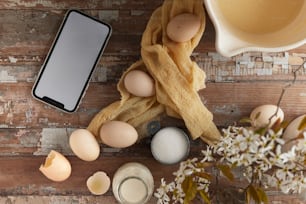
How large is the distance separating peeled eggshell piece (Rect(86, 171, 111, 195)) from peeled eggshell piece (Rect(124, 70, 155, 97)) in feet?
0.54

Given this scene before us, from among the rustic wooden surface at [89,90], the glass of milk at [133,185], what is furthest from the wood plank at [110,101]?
the glass of milk at [133,185]

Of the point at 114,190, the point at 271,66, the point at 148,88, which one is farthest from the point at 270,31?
the point at 114,190

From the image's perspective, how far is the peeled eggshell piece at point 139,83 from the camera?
38.6 inches

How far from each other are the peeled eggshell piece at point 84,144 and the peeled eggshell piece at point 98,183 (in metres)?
0.04

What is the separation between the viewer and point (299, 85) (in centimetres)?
104

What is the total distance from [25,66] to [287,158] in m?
0.52

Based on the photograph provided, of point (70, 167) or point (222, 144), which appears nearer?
point (222, 144)

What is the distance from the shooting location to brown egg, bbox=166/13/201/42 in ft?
3.12

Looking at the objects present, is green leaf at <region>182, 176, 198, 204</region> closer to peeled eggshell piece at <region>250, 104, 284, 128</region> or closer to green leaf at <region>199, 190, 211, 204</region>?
green leaf at <region>199, 190, 211, 204</region>

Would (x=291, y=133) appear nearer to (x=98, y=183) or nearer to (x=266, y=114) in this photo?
(x=266, y=114)

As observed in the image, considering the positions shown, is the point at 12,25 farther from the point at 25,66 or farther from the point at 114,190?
the point at 114,190

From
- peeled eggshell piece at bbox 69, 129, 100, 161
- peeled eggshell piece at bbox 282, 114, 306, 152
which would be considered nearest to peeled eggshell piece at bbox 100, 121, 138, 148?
peeled eggshell piece at bbox 69, 129, 100, 161

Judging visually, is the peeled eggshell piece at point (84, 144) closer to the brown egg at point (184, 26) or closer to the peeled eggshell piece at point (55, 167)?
the peeled eggshell piece at point (55, 167)

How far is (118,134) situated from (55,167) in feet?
0.42
